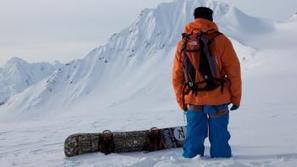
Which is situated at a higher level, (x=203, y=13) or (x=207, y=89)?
(x=203, y=13)

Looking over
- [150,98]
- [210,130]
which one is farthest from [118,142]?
[150,98]

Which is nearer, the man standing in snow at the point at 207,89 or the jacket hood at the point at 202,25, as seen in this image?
the man standing in snow at the point at 207,89

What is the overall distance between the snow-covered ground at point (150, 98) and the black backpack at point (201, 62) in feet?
3.00

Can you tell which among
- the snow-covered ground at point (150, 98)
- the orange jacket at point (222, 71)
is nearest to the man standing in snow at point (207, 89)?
the orange jacket at point (222, 71)

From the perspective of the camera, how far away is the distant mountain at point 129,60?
92875 mm

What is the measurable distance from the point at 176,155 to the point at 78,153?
1.40 m

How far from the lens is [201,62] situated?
22.6 ft

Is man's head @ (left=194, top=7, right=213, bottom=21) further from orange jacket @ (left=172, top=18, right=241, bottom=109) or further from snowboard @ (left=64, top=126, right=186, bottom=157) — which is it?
snowboard @ (left=64, top=126, right=186, bottom=157)

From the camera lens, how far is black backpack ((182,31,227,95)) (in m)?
6.86

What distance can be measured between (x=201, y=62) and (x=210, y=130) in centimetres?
88

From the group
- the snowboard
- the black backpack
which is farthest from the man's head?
the snowboard

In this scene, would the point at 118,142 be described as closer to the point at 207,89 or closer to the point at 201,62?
the point at 207,89

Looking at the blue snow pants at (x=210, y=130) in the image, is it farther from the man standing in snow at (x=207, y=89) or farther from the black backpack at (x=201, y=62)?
the black backpack at (x=201, y=62)

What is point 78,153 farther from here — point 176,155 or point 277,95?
point 277,95
